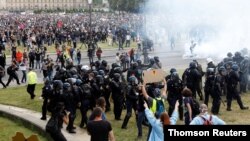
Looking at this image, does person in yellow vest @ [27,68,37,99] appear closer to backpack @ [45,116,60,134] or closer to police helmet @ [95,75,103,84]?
police helmet @ [95,75,103,84]

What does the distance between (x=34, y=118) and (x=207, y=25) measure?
22.1 metres

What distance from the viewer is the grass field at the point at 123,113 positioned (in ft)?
47.8

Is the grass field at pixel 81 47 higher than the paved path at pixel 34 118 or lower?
higher

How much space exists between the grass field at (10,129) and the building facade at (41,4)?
136939 millimetres

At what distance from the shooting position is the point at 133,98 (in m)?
14.3

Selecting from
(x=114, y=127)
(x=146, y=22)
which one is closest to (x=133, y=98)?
(x=114, y=127)

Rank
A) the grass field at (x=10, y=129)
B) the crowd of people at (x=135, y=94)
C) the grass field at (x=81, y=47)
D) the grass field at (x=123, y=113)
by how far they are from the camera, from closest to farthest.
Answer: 1. the crowd of people at (x=135, y=94)
2. the grass field at (x=123, y=113)
3. the grass field at (x=10, y=129)
4. the grass field at (x=81, y=47)

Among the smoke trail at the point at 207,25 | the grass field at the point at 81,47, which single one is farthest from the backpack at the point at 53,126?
the grass field at the point at 81,47

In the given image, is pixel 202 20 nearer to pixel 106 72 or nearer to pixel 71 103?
pixel 106 72

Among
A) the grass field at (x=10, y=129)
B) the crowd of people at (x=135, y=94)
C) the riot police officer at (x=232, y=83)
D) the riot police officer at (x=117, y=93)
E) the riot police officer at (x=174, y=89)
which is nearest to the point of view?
the crowd of people at (x=135, y=94)

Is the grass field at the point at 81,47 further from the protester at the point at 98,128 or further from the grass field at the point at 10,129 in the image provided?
the protester at the point at 98,128

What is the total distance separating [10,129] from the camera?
15625 mm

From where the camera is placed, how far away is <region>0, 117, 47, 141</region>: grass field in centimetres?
1473

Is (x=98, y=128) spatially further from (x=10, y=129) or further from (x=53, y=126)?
(x=10, y=129)
